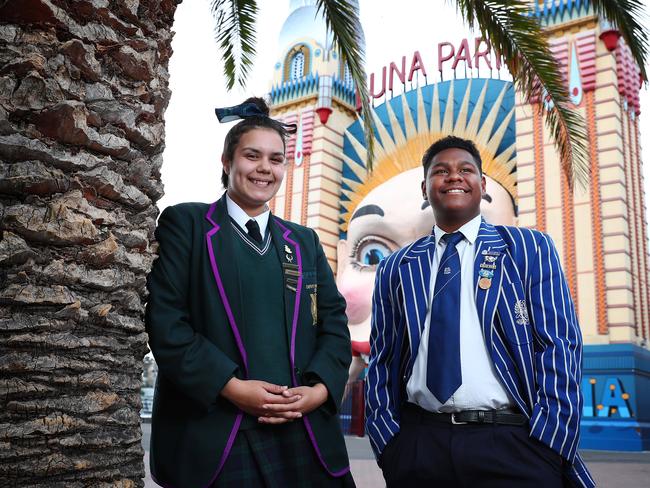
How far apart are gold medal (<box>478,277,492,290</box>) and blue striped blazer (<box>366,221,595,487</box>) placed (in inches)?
0.6

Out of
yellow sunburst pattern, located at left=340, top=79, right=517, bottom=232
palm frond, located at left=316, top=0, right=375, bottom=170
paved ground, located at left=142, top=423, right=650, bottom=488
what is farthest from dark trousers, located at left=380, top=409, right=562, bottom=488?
yellow sunburst pattern, located at left=340, top=79, right=517, bottom=232

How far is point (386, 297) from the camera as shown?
2.55 m

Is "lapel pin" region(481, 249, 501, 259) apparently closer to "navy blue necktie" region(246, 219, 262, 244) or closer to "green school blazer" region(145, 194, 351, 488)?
"green school blazer" region(145, 194, 351, 488)

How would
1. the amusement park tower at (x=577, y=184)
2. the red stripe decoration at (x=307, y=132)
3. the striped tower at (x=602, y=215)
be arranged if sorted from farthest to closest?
the red stripe decoration at (x=307, y=132)
the amusement park tower at (x=577, y=184)
the striped tower at (x=602, y=215)

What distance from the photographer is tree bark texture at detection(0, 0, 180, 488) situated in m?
1.76

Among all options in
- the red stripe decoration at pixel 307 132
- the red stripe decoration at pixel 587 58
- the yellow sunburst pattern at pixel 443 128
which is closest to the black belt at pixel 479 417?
the yellow sunburst pattern at pixel 443 128

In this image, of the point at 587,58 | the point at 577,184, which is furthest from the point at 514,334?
the point at 587,58

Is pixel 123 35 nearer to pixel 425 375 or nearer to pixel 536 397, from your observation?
pixel 425 375

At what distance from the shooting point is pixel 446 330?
2.18m

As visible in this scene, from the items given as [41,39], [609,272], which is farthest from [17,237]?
[609,272]

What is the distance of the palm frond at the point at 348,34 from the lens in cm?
385

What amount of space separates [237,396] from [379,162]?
1009cm

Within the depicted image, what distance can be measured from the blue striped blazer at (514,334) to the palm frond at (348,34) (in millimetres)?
1957

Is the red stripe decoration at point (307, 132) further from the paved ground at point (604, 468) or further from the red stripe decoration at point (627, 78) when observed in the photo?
the paved ground at point (604, 468)
